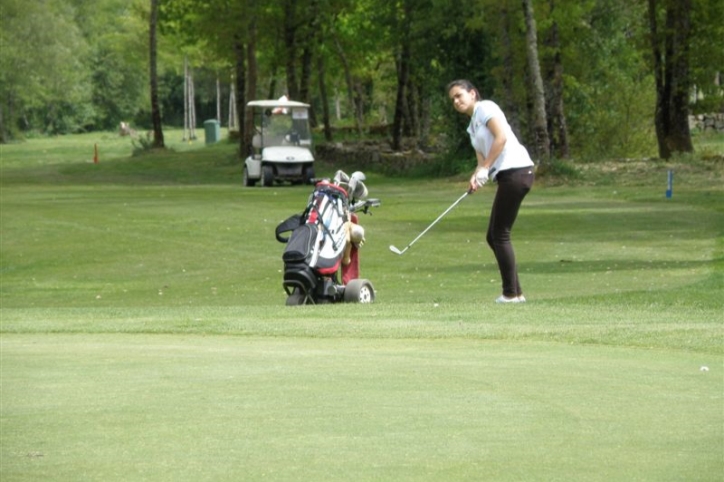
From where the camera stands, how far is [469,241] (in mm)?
25359

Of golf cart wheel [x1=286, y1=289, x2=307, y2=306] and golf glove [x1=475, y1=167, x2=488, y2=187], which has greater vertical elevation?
golf glove [x1=475, y1=167, x2=488, y2=187]

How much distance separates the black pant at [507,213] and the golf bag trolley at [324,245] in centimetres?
200

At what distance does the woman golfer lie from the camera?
13.2 meters

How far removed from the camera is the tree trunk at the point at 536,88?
42.2 meters

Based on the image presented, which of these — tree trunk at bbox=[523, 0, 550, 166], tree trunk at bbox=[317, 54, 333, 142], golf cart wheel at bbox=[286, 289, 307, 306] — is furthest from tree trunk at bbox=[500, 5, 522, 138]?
golf cart wheel at bbox=[286, 289, 307, 306]

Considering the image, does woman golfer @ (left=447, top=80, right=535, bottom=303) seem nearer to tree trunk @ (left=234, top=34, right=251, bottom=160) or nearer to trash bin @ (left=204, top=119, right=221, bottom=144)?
tree trunk @ (left=234, top=34, right=251, bottom=160)

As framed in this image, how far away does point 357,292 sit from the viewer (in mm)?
15219

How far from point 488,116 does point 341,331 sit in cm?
290

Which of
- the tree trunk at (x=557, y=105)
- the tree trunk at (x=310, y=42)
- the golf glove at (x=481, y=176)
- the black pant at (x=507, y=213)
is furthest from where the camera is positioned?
the tree trunk at (x=310, y=42)

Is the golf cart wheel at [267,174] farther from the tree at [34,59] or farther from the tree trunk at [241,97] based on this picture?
the tree at [34,59]

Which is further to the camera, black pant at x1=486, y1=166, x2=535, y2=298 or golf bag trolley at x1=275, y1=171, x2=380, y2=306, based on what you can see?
golf bag trolley at x1=275, y1=171, x2=380, y2=306

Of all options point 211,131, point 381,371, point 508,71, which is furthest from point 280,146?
point 211,131

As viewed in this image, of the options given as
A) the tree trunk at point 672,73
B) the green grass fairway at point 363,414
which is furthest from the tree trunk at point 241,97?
the green grass fairway at point 363,414

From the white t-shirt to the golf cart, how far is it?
3327cm
